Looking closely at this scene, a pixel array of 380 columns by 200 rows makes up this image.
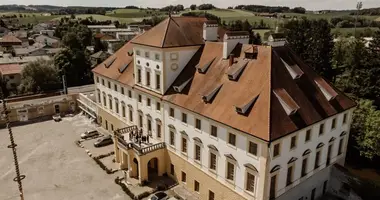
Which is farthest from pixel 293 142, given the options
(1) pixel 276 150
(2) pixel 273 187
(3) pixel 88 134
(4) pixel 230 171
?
(3) pixel 88 134

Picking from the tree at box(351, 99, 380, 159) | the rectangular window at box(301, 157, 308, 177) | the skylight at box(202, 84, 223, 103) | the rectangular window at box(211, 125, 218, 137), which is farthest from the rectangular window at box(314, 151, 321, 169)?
the skylight at box(202, 84, 223, 103)

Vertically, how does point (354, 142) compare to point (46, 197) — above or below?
above

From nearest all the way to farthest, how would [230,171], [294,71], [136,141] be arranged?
[230,171], [294,71], [136,141]

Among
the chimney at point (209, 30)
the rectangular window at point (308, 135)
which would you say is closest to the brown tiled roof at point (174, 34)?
the chimney at point (209, 30)

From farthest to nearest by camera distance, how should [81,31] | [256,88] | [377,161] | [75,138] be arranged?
[81,31], [75,138], [377,161], [256,88]

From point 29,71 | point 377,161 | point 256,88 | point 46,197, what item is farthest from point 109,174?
point 29,71

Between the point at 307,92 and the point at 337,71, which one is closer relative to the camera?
the point at 307,92

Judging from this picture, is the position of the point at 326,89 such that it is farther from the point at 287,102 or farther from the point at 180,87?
the point at 180,87

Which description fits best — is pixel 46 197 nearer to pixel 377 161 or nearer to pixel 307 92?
pixel 307 92
